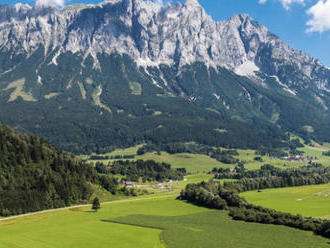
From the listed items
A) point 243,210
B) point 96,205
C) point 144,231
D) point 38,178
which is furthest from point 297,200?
point 38,178

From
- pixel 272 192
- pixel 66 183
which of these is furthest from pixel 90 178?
pixel 272 192

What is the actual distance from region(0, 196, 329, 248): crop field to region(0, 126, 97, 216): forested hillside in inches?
483

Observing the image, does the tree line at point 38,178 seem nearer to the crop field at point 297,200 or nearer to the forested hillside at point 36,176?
the forested hillside at point 36,176

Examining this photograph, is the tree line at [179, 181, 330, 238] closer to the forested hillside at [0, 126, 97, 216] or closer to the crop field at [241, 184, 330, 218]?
the crop field at [241, 184, 330, 218]

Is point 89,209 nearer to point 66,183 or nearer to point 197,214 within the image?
point 66,183

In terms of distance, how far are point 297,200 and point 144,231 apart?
254 ft

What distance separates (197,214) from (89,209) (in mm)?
40809

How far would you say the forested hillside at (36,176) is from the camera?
152500 mm

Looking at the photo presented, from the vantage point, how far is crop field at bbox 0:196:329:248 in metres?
99.4

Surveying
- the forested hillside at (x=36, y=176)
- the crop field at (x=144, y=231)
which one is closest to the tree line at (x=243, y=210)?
the crop field at (x=144, y=231)

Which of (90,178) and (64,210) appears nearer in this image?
(64,210)

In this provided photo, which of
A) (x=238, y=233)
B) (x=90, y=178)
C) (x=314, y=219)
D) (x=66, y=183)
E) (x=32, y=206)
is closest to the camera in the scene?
(x=238, y=233)

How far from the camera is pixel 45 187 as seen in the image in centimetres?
16225

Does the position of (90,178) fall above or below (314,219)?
above
